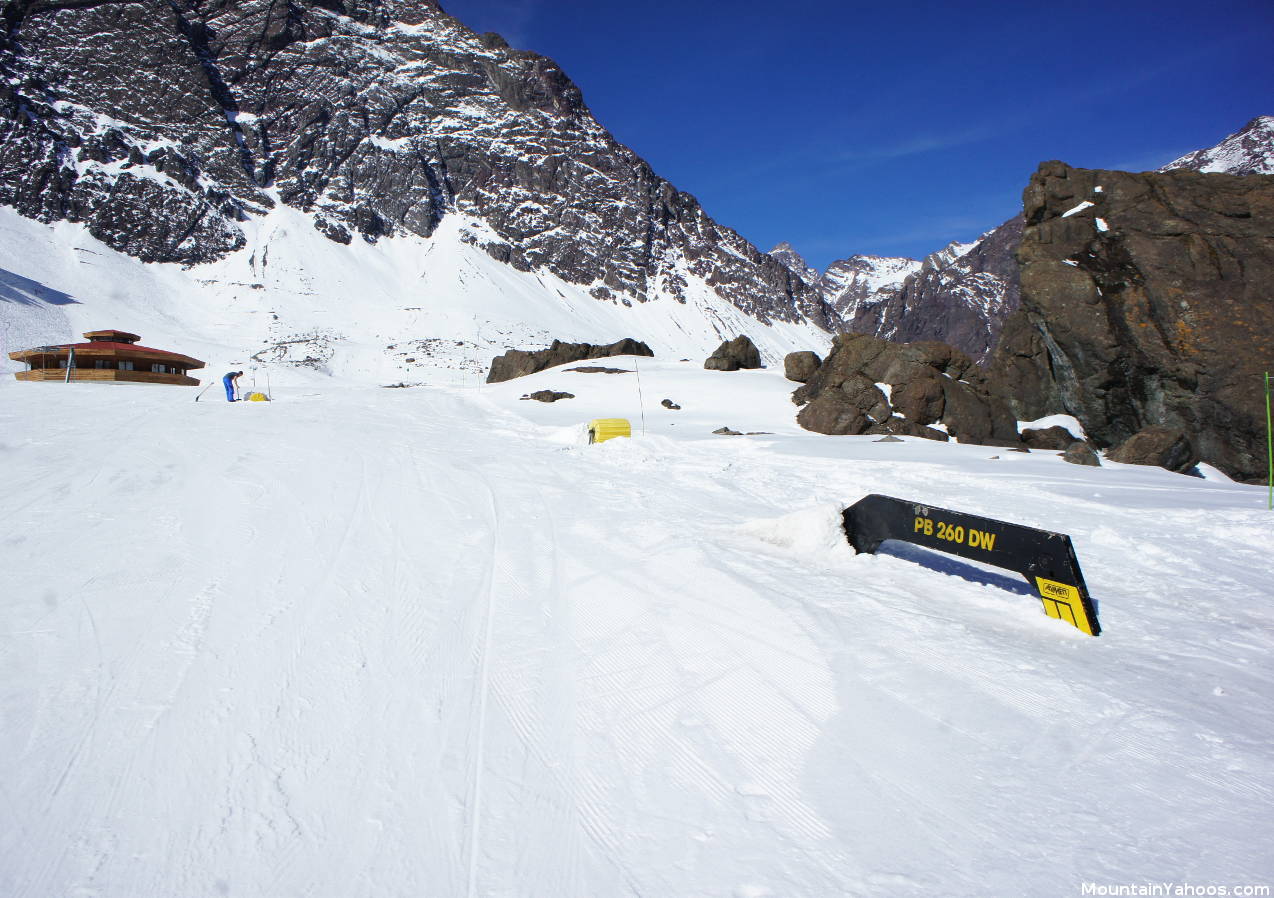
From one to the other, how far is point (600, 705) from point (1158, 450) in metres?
13.7

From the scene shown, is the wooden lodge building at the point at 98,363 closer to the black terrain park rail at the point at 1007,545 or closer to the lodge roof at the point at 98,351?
the lodge roof at the point at 98,351

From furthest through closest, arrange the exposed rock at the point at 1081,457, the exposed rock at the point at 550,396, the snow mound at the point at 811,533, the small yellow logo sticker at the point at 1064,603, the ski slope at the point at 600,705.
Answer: the exposed rock at the point at 550,396 < the exposed rock at the point at 1081,457 < the snow mound at the point at 811,533 < the small yellow logo sticker at the point at 1064,603 < the ski slope at the point at 600,705

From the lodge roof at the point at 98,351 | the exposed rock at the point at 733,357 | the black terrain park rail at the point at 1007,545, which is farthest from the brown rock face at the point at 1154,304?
the lodge roof at the point at 98,351

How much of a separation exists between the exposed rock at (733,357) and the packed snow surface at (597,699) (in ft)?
79.2

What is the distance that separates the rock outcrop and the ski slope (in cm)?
11665

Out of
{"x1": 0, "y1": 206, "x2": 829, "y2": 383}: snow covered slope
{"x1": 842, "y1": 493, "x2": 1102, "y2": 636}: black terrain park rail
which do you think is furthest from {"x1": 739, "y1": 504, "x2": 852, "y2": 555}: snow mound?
{"x1": 0, "y1": 206, "x2": 829, "y2": 383}: snow covered slope

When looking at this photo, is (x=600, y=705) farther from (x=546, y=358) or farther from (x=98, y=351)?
(x=98, y=351)

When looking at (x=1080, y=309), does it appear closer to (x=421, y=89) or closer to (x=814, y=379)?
(x=814, y=379)

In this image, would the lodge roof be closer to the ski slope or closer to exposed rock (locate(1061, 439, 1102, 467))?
the ski slope

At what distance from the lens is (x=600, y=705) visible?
3088 millimetres

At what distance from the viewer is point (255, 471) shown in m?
8.15

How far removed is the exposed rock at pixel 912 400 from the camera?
58.0ft

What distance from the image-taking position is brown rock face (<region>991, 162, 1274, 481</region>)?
523 inches

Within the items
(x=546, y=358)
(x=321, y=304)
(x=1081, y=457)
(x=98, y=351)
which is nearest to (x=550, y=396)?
(x=546, y=358)
